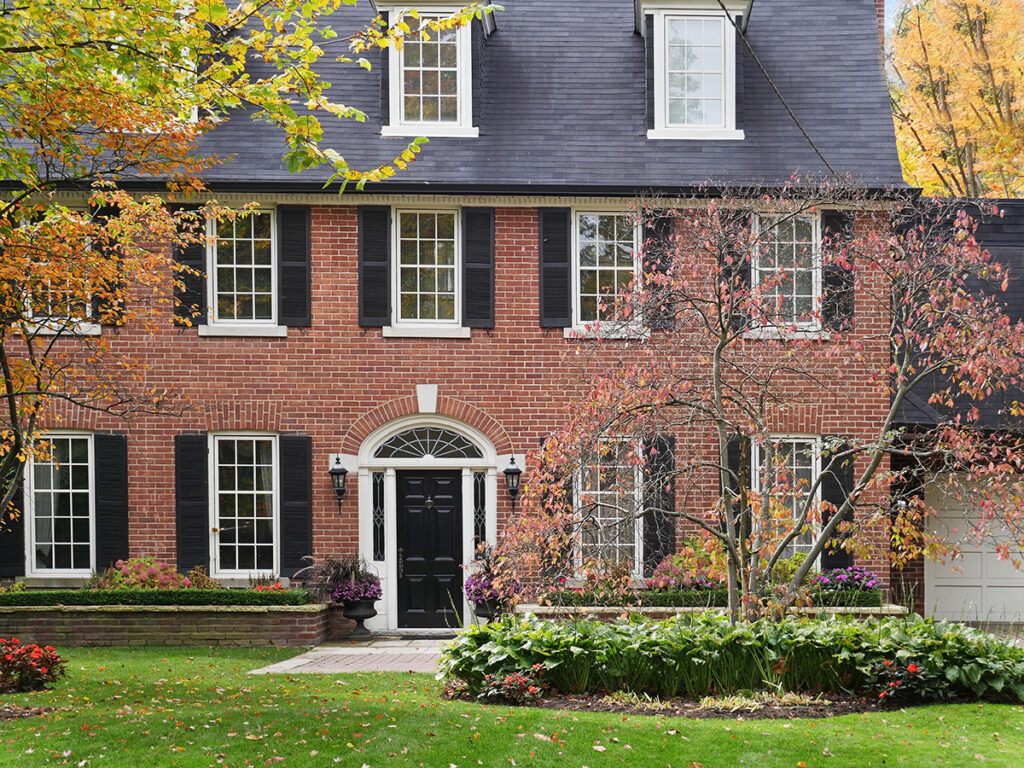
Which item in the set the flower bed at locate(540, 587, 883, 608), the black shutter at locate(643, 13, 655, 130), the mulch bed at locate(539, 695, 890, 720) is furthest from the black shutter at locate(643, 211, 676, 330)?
the mulch bed at locate(539, 695, 890, 720)

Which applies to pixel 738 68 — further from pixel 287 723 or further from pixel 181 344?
pixel 287 723

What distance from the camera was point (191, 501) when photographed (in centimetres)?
1459

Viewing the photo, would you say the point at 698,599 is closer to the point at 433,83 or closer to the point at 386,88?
the point at 433,83

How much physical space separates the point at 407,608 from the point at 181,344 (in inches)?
174

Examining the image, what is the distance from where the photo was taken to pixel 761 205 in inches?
424

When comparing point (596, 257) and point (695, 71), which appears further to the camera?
point (695, 71)

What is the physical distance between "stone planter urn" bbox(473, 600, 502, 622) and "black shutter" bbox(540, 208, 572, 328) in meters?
3.51

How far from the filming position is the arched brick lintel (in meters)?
14.7

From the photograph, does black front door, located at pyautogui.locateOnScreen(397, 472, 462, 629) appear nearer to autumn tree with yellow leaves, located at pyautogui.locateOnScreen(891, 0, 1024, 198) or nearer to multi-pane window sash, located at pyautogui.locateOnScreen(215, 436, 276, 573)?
multi-pane window sash, located at pyautogui.locateOnScreen(215, 436, 276, 573)

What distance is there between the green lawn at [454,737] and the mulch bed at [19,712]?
18cm

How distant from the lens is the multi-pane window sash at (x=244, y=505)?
14.8 meters

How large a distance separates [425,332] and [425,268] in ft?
2.76

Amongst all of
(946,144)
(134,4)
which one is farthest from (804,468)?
(946,144)

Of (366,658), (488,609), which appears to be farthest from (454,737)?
(488,609)
